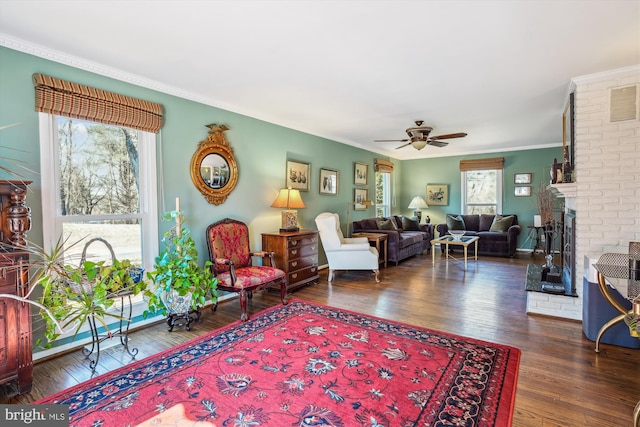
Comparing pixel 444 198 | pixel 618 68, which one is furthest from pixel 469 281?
pixel 444 198

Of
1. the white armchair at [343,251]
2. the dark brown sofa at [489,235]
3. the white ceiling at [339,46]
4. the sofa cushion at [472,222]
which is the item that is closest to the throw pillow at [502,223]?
the dark brown sofa at [489,235]

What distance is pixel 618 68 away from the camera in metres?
3.04

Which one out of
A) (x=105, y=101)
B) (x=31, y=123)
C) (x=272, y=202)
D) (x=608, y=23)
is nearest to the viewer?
(x=608, y=23)

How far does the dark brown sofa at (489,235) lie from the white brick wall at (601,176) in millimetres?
3845

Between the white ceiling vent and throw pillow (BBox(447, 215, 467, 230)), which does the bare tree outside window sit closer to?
the white ceiling vent

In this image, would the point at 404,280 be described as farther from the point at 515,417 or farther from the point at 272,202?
the point at 515,417

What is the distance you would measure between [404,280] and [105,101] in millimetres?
4341

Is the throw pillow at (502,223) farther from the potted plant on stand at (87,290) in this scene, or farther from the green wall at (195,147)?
the potted plant on stand at (87,290)

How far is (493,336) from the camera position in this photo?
288cm

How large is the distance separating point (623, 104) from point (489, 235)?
14.3ft

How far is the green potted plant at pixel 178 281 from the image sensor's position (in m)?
2.97

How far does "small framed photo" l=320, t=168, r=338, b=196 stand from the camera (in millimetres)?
5770

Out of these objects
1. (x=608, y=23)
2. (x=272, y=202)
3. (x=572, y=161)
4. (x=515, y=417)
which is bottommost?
(x=515, y=417)

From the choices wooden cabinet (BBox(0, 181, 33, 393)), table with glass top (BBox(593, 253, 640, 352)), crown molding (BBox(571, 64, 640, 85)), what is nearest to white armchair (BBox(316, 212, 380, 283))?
table with glass top (BBox(593, 253, 640, 352))
